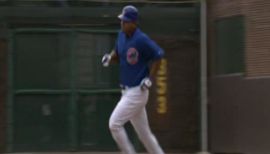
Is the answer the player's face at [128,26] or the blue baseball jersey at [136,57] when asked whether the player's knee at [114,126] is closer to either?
the blue baseball jersey at [136,57]

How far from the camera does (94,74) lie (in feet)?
34.0

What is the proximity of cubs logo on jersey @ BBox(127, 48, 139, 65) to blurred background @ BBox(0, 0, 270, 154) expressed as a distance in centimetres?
253

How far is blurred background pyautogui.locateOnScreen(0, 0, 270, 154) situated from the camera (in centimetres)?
1016

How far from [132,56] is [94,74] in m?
2.67

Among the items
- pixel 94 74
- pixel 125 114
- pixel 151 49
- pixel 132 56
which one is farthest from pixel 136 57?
pixel 94 74

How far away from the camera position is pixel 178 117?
10.4 m

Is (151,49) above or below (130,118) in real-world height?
above

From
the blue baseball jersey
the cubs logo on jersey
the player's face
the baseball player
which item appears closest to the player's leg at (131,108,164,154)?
the baseball player

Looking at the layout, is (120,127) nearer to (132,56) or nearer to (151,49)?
(132,56)

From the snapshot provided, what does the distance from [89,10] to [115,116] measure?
10.2ft

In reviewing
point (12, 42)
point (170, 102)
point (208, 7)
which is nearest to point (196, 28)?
point (208, 7)

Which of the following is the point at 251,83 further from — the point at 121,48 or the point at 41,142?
the point at 41,142

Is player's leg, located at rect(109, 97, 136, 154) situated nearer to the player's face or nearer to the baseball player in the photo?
the baseball player

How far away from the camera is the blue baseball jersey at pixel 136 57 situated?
778cm
